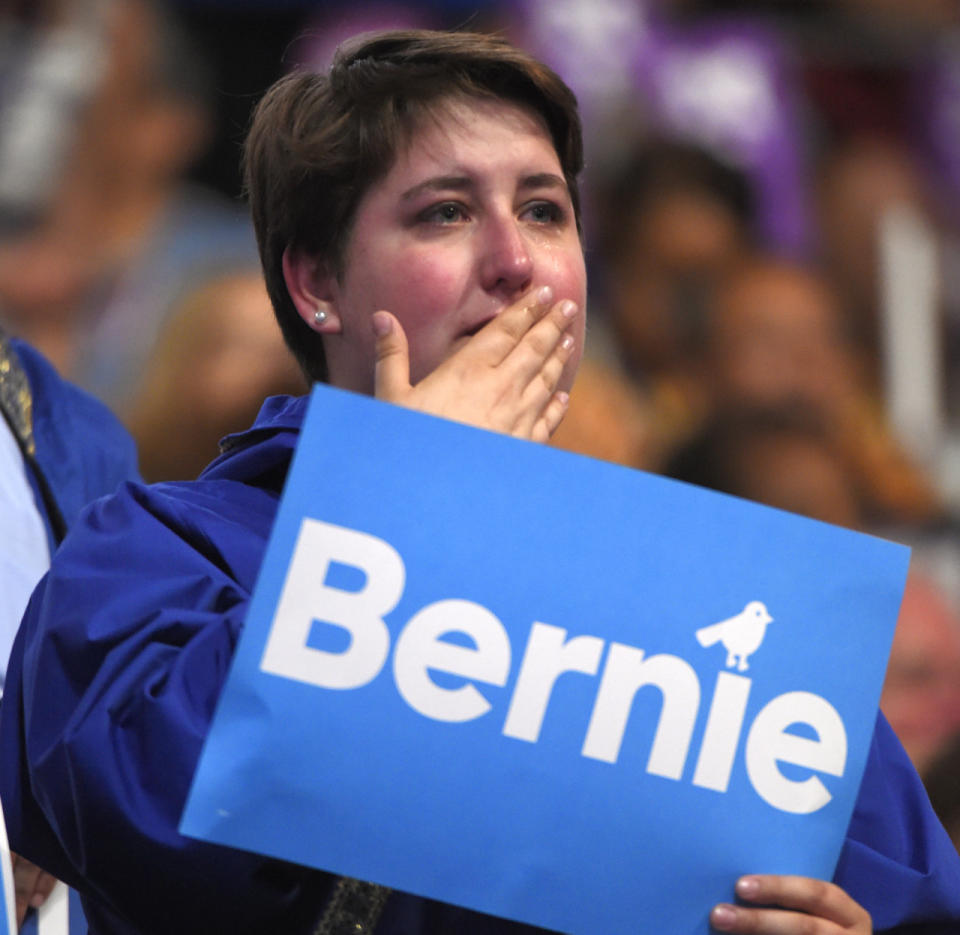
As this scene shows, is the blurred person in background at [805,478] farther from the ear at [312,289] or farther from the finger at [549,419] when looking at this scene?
the finger at [549,419]

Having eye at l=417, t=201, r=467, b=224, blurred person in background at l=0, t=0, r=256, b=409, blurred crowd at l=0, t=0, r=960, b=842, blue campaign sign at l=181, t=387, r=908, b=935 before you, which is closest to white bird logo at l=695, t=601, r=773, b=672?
blue campaign sign at l=181, t=387, r=908, b=935

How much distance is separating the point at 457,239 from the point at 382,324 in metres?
0.19

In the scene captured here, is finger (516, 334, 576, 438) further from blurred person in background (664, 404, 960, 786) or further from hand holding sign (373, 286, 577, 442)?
blurred person in background (664, 404, 960, 786)

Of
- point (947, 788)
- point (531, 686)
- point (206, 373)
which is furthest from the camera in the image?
point (206, 373)

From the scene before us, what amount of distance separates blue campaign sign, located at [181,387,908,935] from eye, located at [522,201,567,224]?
21.2 inches

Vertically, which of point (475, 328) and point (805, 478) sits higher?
point (805, 478)

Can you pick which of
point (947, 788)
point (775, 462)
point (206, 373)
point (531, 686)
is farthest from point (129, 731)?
point (775, 462)

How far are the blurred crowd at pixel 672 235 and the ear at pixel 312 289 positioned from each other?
3333mm

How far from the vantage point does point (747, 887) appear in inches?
59.1

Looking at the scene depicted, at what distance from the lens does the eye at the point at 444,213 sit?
190 centimetres

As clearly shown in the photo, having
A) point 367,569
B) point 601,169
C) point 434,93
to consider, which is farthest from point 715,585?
point 601,169

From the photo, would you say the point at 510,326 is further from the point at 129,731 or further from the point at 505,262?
the point at 129,731

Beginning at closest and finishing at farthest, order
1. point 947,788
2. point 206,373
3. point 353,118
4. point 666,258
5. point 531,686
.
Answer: point 531,686 → point 353,118 → point 947,788 → point 206,373 → point 666,258

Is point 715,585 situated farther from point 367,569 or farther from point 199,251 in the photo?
point 199,251
